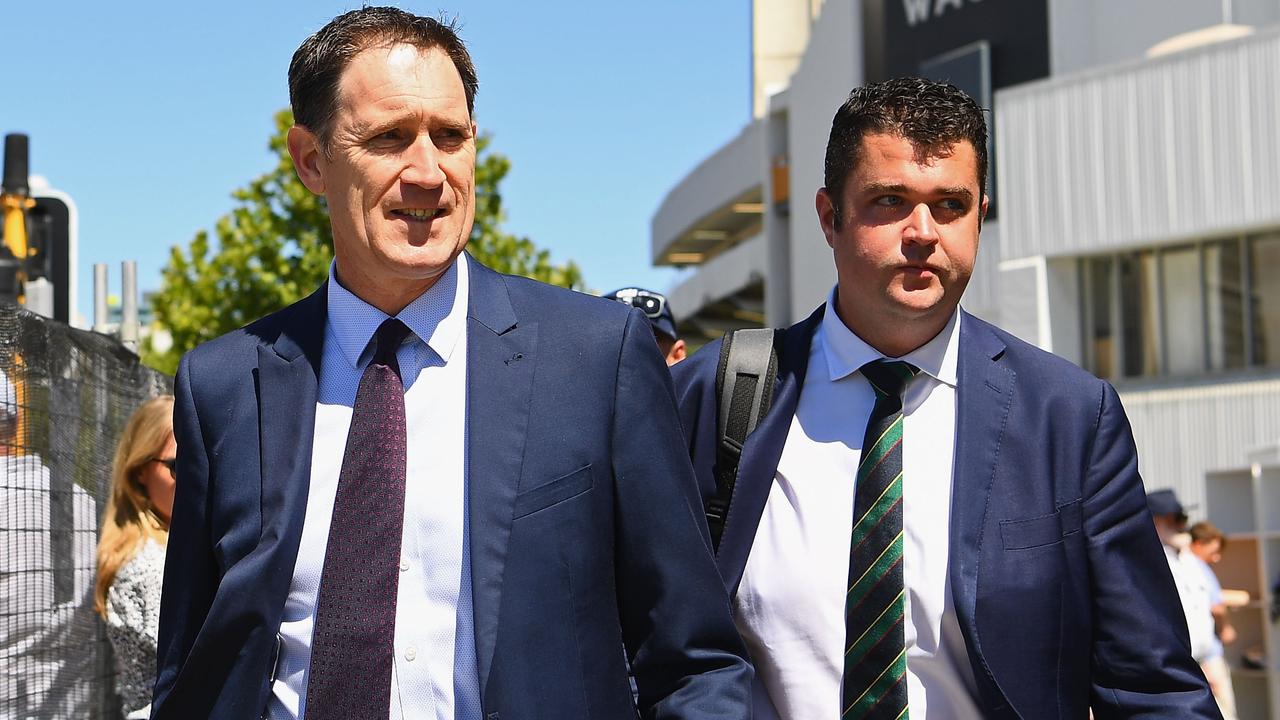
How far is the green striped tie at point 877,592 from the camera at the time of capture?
355 cm

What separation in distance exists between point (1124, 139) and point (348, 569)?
Answer: 72.6ft

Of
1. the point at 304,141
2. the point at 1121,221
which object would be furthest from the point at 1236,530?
the point at 304,141

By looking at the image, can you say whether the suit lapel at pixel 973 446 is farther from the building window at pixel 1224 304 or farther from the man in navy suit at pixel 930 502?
the building window at pixel 1224 304

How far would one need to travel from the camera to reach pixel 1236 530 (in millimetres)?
16500

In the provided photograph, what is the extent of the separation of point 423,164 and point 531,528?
682 millimetres

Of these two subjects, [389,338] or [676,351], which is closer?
[389,338]

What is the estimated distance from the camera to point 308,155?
10.6 ft

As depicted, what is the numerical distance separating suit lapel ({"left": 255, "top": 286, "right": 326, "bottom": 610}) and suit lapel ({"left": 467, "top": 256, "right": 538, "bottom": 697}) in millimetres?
307

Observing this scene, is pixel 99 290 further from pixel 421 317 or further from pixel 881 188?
pixel 421 317

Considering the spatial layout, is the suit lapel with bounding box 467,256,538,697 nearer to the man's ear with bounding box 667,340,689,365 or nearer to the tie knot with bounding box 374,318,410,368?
the tie knot with bounding box 374,318,410,368

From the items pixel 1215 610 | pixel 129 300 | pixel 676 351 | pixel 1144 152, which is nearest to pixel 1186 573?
pixel 1215 610

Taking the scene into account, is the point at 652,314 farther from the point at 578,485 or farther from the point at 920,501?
the point at 578,485

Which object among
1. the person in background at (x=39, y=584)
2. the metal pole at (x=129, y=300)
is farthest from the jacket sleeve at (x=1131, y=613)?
the metal pole at (x=129, y=300)

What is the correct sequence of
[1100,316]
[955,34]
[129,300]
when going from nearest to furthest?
[129,300]
[1100,316]
[955,34]
